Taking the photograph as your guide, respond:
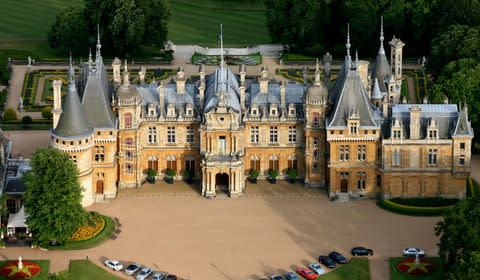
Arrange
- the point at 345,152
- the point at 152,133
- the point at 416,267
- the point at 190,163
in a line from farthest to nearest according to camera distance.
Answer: the point at 190,163 → the point at 152,133 → the point at 345,152 → the point at 416,267

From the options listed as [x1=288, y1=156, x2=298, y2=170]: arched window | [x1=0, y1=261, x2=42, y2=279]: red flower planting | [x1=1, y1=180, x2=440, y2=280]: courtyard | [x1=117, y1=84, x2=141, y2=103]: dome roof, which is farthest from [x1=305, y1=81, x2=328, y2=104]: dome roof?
[x1=0, y1=261, x2=42, y2=279]: red flower planting

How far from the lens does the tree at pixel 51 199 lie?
152 m

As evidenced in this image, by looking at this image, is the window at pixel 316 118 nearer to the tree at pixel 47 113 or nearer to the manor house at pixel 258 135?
the manor house at pixel 258 135

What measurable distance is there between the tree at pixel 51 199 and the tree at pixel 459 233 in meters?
42.4

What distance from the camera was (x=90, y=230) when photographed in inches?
6156

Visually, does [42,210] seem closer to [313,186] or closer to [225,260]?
[225,260]

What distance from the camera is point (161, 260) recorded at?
150625 mm

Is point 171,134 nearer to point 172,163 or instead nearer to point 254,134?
point 172,163

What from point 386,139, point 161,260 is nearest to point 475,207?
point 386,139

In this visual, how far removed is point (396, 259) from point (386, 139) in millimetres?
20231

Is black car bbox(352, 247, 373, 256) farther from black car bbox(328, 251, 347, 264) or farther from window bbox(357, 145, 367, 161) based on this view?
window bbox(357, 145, 367, 161)

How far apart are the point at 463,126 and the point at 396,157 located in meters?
9.25

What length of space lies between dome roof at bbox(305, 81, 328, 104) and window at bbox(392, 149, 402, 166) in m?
11.4

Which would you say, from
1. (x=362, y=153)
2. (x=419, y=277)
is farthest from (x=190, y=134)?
(x=419, y=277)
